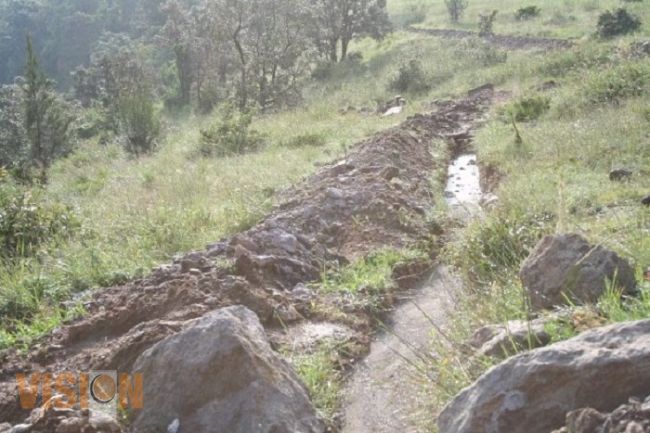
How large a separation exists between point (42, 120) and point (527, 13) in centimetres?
2288

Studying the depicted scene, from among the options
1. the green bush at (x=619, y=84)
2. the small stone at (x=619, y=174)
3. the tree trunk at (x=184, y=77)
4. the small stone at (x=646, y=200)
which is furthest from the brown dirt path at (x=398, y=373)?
the tree trunk at (x=184, y=77)

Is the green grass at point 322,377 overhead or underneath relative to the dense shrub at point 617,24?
underneath

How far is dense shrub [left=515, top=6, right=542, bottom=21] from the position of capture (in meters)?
32.6

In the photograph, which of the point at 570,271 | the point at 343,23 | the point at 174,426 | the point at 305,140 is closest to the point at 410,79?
the point at 305,140

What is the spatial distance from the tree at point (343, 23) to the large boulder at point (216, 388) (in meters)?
27.5

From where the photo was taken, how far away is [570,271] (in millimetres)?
3527

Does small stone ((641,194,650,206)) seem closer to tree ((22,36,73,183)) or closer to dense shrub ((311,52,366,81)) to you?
tree ((22,36,73,183))

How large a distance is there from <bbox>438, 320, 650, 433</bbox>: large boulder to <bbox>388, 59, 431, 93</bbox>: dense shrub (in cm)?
1840

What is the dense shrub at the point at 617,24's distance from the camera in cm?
2077

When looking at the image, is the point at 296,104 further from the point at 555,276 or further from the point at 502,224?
the point at 555,276

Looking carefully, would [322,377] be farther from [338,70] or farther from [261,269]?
[338,70]

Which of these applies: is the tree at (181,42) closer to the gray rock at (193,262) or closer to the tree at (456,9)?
the tree at (456,9)

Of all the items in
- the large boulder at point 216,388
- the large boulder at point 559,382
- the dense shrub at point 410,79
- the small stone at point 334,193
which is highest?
the large boulder at point 559,382

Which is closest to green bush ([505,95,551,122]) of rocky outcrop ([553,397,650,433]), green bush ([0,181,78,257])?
green bush ([0,181,78,257])
